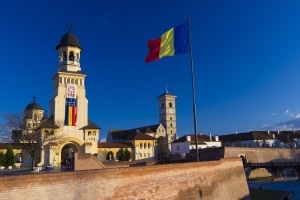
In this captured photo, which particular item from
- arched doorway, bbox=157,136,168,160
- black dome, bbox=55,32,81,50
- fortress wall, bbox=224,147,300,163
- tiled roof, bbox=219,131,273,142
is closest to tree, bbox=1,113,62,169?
black dome, bbox=55,32,81,50

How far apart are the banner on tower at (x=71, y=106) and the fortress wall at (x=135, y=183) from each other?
94.2 ft

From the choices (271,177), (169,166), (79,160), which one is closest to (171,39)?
(169,166)

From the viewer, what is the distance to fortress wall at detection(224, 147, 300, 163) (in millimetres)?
51031

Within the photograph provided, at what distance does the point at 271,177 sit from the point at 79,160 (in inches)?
1537

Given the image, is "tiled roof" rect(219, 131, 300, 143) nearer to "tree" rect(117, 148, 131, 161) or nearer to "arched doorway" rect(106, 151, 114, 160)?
"tree" rect(117, 148, 131, 161)

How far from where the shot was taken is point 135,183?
55.9 feet

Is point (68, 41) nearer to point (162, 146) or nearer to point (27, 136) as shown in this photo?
point (27, 136)

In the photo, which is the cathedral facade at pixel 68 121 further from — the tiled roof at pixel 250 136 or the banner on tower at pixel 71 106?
the tiled roof at pixel 250 136

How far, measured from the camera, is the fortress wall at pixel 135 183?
1277 cm

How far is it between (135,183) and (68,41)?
38232 mm

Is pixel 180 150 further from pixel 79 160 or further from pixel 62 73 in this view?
pixel 79 160

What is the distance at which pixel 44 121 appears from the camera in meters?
45.9

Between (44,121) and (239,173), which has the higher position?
(44,121)

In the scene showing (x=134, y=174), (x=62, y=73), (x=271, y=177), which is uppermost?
(x=62, y=73)
